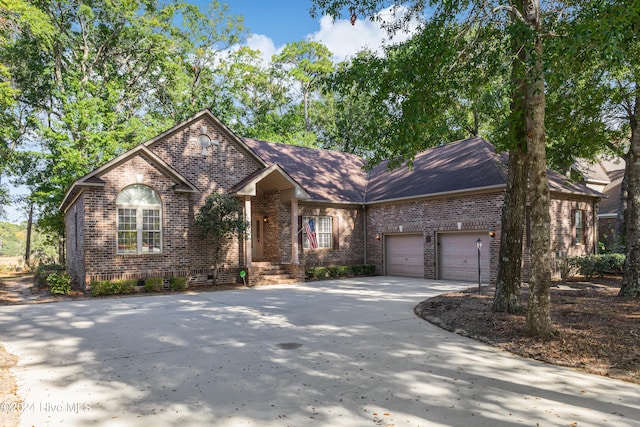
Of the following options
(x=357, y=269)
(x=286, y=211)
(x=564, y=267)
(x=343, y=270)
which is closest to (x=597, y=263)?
(x=564, y=267)

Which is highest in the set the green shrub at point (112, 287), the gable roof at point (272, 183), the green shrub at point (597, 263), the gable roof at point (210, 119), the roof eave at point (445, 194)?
the gable roof at point (210, 119)

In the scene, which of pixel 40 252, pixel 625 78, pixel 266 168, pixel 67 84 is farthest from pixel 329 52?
pixel 40 252

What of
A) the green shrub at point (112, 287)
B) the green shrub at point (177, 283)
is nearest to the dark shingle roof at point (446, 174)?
the green shrub at point (177, 283)

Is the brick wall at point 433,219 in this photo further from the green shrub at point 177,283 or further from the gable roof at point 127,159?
the green shrub at point 177,283

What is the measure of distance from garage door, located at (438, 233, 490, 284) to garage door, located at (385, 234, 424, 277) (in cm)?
110

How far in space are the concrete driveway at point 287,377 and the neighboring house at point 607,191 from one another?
1701 centimetres

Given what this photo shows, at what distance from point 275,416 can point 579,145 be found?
40.5ft

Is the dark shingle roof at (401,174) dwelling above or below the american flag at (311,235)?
above

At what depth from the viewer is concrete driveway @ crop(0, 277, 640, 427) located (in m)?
4.07

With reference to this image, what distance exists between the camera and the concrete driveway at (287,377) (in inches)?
160

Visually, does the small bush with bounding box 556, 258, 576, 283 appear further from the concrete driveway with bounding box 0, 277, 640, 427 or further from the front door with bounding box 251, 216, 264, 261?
the front door with bounding box 251, 216, 264, 261

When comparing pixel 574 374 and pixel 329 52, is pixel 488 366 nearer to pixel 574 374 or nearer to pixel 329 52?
pixel 574 374

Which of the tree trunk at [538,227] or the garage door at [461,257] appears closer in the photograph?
A: the tree trunk at [538,227]

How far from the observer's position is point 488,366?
18.2 ft
